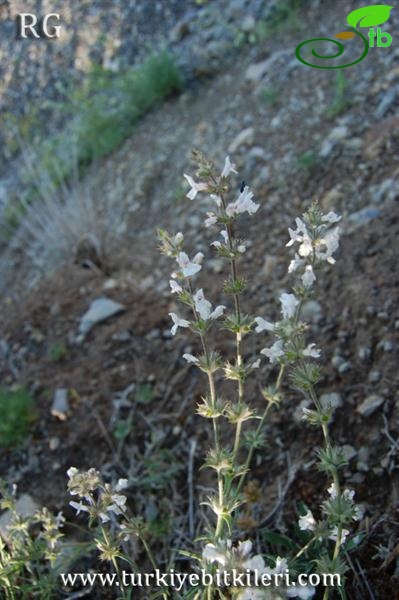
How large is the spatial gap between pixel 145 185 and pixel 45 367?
1.61 meters

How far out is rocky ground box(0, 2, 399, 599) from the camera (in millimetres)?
2029

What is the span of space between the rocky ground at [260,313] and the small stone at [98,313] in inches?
1.3

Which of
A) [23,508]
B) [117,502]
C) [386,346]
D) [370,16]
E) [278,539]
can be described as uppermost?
[370,16]

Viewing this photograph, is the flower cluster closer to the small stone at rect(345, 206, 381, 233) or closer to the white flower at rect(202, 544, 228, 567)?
the white flower at rect(202, 544, 228, 567)

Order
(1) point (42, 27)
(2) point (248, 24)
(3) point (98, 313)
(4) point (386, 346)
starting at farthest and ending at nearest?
1. (1) point (42, 27)
2. (2) point (248, 24)
3. (3) point (98, 313)
4. (4) point (386, 346)

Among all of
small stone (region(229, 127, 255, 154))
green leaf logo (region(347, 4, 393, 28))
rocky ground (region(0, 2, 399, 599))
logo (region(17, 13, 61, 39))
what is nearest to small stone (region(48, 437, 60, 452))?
rocky ground (region(0, 2, 399, 599))

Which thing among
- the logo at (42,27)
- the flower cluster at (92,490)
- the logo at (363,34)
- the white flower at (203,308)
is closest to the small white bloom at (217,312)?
the white flower at (203,308)

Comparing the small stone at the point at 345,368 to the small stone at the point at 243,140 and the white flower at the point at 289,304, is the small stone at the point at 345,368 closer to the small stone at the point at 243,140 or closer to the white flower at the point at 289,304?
the white flower at the point at 289,304

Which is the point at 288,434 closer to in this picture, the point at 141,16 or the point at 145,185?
the point at 145,185

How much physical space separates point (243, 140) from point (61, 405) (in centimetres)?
189

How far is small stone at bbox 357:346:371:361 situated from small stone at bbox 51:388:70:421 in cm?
122

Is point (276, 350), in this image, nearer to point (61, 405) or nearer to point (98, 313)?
point (61, 405)

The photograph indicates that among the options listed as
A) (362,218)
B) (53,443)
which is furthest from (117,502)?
(362,218)

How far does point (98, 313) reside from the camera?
3014 millimetres
